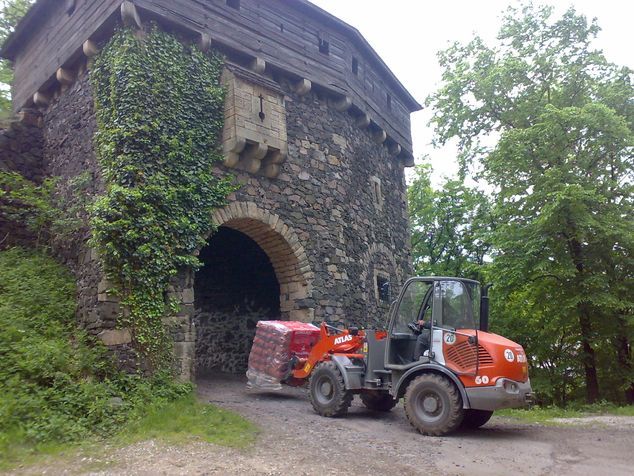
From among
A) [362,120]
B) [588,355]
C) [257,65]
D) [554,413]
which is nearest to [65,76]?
[257,65]

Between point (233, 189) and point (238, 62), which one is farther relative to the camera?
point (238, 62)

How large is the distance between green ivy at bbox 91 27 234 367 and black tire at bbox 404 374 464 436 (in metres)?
3.74

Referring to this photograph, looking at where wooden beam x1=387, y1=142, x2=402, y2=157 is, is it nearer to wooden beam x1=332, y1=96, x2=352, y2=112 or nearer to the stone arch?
wooden beam x1=332, y1=96, x2=352, y2=112

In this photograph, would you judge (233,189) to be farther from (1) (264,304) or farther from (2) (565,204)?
(2) (565,204)

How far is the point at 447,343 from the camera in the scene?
21.9 feet

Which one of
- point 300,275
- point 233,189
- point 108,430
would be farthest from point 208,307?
point 108,430

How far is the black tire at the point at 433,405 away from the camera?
6.33 meters

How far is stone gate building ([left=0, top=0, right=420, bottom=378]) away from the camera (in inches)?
368

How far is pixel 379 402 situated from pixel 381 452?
2611 mm

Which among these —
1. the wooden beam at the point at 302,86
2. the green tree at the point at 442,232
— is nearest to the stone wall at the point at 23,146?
the wooden beam at the point at 302,86

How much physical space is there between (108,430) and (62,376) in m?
1.08

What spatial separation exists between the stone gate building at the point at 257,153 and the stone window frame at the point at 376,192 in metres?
0.07

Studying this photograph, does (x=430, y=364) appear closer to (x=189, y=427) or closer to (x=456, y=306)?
(x=456, y=306)

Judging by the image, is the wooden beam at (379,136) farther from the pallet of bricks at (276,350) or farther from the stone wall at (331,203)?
the pallet of bricks at (276,350)
